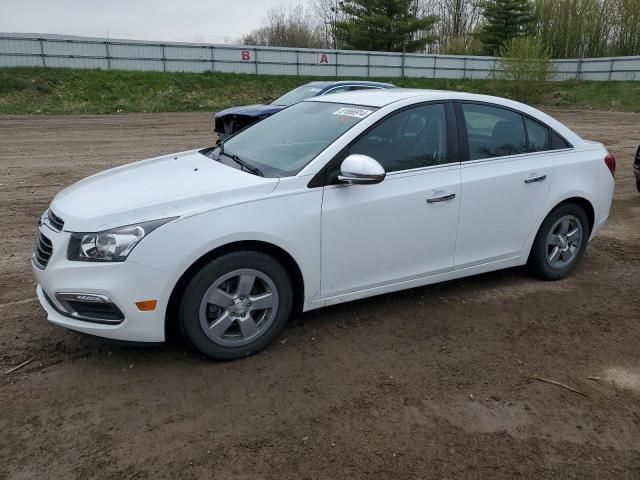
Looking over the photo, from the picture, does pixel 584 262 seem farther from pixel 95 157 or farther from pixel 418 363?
pixel 95 157

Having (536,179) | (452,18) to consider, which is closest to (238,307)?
(536,179)

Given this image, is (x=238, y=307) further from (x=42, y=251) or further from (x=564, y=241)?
(x=564, y=241)

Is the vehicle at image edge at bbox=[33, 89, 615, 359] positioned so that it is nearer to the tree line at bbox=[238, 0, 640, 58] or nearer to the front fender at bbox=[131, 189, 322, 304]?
the front fender at bbox=[131, 189, 322, 304]

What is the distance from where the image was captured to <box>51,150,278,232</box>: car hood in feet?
10.8

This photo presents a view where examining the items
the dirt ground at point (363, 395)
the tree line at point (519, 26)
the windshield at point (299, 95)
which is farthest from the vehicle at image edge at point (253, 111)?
the tree line at point (519, 26)

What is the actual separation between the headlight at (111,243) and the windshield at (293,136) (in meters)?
0.93

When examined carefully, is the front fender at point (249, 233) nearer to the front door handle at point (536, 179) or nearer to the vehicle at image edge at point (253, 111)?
the front door handle at point (536, 179)

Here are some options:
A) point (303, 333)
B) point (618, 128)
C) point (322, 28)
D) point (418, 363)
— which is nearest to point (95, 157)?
point (303, 333)

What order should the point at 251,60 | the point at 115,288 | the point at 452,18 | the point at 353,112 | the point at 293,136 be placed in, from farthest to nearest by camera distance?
1. the point at 452,18
2. the point at 251,60
3. the point at 293,136
4. the point at 353,112
5. the point at 115,288

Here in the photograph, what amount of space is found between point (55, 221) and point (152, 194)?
2.10 feet

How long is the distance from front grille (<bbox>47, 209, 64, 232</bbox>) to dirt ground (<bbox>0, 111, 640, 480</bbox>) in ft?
2.72

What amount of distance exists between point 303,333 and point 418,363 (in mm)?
855

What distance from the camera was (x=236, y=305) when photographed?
11.5 ft

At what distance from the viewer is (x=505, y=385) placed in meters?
3.38
